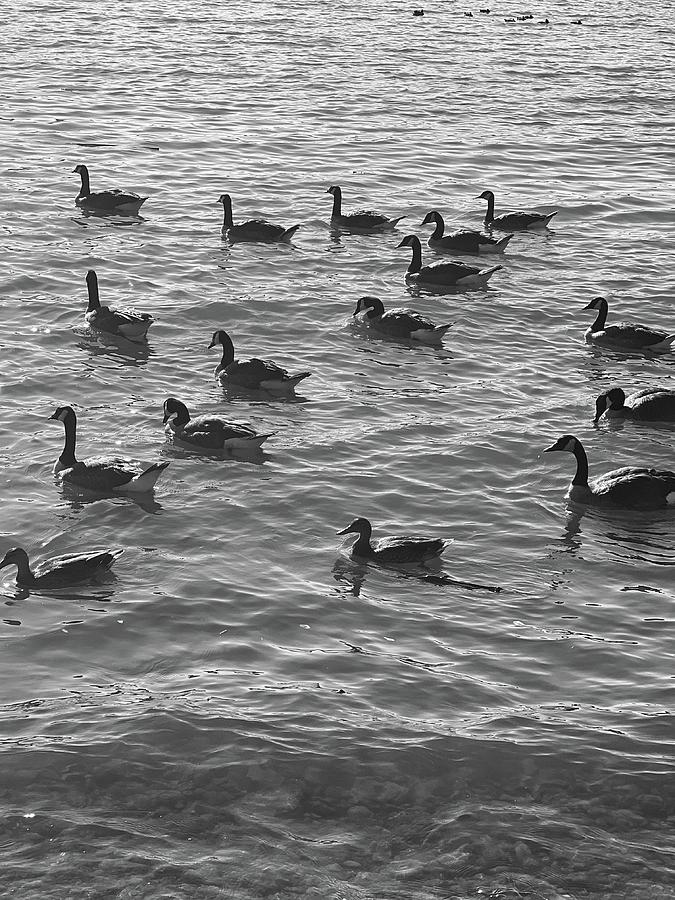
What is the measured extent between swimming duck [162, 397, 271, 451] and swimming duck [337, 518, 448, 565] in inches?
142

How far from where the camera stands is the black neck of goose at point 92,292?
25.4 metres

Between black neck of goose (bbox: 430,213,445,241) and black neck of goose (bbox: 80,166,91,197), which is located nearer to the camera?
black neck of goose (bbox: 430,213,445,241)

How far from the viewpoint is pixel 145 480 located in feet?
61.4

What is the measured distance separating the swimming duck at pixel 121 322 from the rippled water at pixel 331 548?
15.7 inches

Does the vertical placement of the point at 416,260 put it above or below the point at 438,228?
below

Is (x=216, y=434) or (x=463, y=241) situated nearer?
(x=216, y=434)

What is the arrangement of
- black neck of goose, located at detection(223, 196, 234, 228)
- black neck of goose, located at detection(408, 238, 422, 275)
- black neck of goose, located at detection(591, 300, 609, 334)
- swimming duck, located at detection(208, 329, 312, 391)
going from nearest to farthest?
swimming duck, located at detection(208, 329, 312, 391) < black neck of goose, located at detection(591, 300, 609, 334) < black neck of goose, located at detection(408, 238, 422, 275) < black neck of goose, located at detection(223, 196, 234, 228)

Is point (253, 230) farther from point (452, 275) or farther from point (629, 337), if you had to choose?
point (629, 337)

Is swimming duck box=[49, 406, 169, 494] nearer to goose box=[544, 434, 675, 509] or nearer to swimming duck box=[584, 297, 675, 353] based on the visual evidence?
goose box=[544, 434, 675, 509]

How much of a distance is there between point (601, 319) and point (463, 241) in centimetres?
607

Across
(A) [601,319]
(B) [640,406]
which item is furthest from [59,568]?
(A) [601,319]

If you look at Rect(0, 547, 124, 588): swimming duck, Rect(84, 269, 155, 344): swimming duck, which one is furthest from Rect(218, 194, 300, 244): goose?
Rect(0, 547, 124, 588): swimming duck

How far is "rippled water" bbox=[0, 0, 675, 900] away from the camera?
39.9ft

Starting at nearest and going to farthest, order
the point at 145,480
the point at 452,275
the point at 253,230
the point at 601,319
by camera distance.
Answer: the point at 145,480, the point at 601,319, the point at 452,275, the point at 253,230
